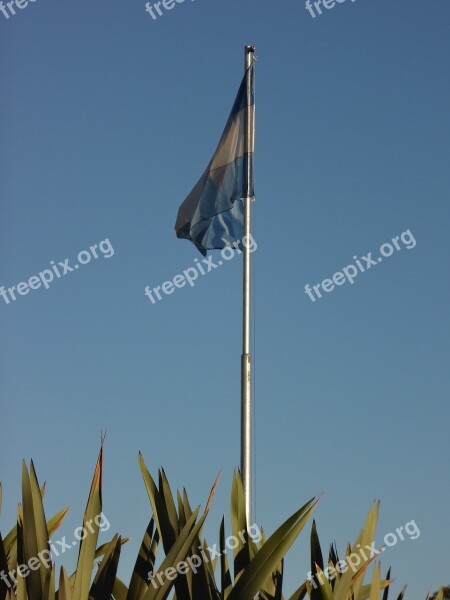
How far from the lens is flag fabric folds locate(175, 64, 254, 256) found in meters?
12.5

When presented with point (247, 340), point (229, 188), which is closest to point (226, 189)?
point (229, 188)

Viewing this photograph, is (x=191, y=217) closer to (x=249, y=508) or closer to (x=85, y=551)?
(x=249, y=508)

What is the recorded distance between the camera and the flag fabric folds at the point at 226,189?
1246 centimetres

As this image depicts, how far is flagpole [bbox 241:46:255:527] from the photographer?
10.5 meters

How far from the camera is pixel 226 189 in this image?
12.6 metres

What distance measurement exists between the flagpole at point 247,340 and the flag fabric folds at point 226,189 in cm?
2

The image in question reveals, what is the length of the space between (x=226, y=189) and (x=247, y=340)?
2.13 meters

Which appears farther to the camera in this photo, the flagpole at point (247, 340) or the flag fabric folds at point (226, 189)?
the flag fabric folds at point (226, 189)

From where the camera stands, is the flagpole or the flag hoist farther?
the flag hoist

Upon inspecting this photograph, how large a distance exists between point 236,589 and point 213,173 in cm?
687

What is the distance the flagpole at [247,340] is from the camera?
10.5m

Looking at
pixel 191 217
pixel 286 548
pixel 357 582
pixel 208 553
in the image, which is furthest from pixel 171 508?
pixel 191 217

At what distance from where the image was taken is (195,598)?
711cm

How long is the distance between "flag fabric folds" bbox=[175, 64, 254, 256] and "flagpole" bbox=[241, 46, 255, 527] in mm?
24
